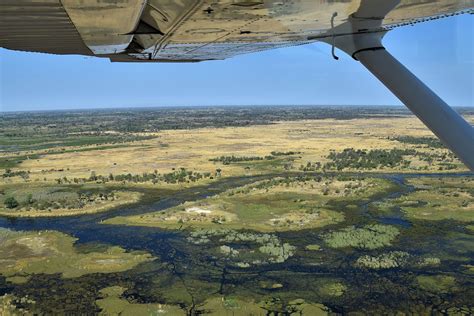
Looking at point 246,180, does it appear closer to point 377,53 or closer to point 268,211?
point 268,211

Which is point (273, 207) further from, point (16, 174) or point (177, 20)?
point (16, 174)

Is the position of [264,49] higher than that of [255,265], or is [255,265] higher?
[264,49]

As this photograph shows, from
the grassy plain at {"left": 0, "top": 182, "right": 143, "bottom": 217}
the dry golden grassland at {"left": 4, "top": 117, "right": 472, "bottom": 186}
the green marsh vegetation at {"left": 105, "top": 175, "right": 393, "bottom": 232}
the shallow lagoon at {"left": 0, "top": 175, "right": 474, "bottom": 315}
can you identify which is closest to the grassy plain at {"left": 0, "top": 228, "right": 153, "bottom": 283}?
the shallow lagoon at {"left": 0, "top": 175, "right": 474, "bottom": 315}

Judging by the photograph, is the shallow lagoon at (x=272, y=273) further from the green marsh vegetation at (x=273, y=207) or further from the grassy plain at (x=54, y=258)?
the green marsh vegetation at (x=273, y=207)

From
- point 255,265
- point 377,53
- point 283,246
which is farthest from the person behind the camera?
point 283,246

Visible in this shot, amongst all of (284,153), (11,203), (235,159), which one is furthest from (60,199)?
(284,153)

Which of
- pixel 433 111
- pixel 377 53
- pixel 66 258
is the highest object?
pixel 377 53

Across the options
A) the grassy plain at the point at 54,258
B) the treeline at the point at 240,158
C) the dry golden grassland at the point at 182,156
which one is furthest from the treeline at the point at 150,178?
the grassy plain at the point at 54,258

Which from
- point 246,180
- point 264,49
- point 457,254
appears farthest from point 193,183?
→ point 264,49
